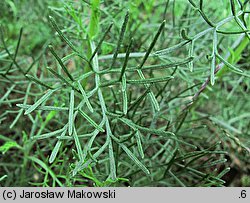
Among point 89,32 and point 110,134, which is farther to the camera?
point 89,32

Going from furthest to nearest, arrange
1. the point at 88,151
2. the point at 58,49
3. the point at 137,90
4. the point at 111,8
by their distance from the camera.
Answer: the point at 58,49
the point at 137,90
the point at 111,8
the point at 88,151

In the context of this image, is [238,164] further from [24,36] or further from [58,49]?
[24,36]

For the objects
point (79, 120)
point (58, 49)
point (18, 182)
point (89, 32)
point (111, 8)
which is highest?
point (58, 49)

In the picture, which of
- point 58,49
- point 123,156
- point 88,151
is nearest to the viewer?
point 88,151

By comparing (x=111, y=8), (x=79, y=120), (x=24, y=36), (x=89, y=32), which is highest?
(x=24, y=36)

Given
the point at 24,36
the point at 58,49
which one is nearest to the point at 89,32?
the point at 58,49

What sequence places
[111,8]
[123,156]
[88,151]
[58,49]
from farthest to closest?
[58,49]
[111,8]
[123,156]
[88,151]

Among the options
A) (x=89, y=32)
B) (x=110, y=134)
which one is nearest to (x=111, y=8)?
(x=89, y=32)
